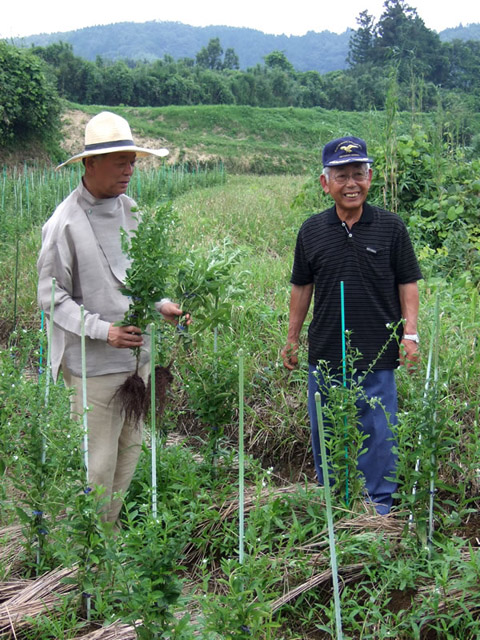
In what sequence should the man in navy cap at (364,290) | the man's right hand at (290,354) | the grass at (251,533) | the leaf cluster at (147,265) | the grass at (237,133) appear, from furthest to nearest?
1. the grass at (237,133)
2. the man's right hand at (290,354)
3. the man in navy cap at (364,290)
4. the leaf cluster at (147,265)
5. the grass at (251,533)

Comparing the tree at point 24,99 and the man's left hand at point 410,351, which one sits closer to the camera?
the man's left hand at point 410,351

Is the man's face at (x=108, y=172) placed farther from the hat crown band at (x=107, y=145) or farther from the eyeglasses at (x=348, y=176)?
the eyeglasses at (x=348, y=176)

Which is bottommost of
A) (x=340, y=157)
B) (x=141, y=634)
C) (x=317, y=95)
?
(x=141, y=634)

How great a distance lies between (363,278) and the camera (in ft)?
9.64

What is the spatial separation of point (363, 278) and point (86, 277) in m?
1.21

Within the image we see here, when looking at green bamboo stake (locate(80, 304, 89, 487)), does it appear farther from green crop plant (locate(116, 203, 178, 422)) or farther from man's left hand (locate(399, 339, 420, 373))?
man's left hand (locate(399, 339, 420, 373))

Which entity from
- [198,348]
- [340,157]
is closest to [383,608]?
[340,157]

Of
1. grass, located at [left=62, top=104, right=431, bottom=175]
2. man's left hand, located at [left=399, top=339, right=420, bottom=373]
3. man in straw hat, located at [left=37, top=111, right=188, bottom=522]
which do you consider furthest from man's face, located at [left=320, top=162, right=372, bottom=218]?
grass, located at [left=62, top=104, right=431, bottom=175]

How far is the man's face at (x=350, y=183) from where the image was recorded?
2889mm

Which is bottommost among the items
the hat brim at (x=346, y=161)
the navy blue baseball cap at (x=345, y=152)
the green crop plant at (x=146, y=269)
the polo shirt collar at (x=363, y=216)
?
the green crop plant at (x=146, y=269)

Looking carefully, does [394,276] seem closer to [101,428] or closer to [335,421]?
[335,421]

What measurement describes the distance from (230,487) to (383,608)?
98 centimetres

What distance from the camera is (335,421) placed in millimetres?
2707

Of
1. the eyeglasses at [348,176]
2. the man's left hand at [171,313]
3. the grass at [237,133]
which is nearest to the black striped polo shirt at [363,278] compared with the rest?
the eyeglasses at [348,176]
